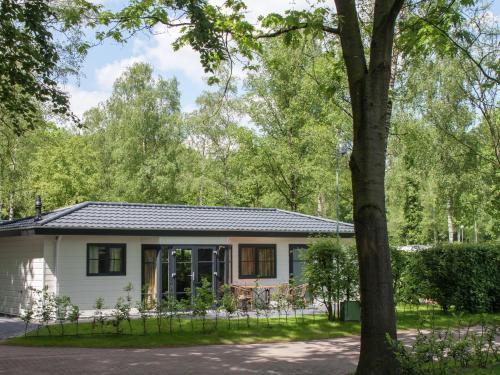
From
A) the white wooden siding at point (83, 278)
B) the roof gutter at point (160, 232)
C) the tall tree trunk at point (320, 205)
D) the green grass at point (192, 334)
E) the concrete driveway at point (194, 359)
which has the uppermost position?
the tall tree trunk at point (320, 205)

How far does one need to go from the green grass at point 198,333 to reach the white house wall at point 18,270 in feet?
13.0

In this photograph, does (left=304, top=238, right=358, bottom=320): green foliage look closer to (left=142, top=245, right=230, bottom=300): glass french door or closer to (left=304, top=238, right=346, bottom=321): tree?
(left=304, top=238, right=346, bottom=321): tree

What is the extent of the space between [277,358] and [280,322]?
14.2 ft

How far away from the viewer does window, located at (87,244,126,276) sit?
59.6ft

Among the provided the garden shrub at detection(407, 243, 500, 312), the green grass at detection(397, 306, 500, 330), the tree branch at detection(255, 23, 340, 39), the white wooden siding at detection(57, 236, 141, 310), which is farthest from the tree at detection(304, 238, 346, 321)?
the tree branch at detection(255, 23, 340, 39)

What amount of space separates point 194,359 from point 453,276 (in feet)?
30.1

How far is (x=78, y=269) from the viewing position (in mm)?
17812

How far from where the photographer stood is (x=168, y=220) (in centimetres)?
2002

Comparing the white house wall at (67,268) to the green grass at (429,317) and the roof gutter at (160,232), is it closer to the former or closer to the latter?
the roof gutter at (160,232)

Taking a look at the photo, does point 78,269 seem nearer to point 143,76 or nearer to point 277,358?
point 277,358

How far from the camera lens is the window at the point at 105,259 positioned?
18.2 meters

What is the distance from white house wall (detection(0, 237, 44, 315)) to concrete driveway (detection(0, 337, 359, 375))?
5.80m

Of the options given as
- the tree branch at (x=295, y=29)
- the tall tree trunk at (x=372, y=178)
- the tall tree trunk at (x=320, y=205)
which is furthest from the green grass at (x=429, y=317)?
the tall tree trunk at (x=320, y=205)

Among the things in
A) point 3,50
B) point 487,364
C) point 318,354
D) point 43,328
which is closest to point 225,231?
point 43,328
